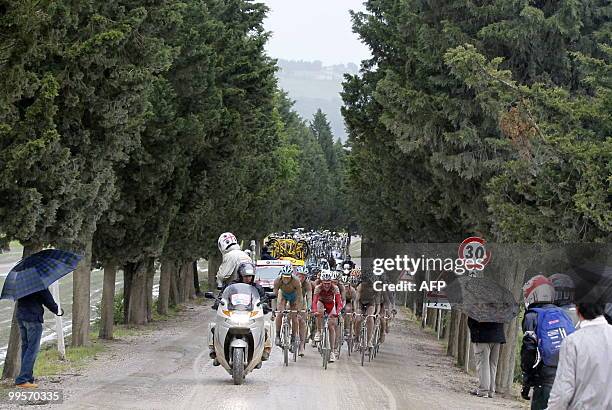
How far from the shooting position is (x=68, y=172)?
16.7 meters

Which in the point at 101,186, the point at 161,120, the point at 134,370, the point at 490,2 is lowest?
the point at 134,370

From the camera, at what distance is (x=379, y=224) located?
47.7 meters

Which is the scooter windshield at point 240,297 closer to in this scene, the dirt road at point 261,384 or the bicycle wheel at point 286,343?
the dirt road at point 261,384

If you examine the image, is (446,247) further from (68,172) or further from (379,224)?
(379,224)

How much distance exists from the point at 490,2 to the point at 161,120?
8555 mm

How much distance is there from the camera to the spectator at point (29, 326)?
46.5 ft

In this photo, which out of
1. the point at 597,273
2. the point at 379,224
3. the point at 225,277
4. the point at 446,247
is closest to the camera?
the point at 597,273

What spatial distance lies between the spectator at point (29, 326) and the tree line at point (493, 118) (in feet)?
23.7

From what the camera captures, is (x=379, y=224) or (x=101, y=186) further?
(x=379, y=224)

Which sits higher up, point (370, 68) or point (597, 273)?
point (370, 68)

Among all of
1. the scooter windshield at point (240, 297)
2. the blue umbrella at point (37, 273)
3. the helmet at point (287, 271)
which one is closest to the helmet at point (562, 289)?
the scooter windshield at point (240, 297)

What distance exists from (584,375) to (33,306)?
9.39 m

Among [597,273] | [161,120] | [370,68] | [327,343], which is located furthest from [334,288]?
[597,273]

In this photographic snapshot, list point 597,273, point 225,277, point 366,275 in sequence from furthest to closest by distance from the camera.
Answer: point 366,275 → point 225,277 → point 597,273
